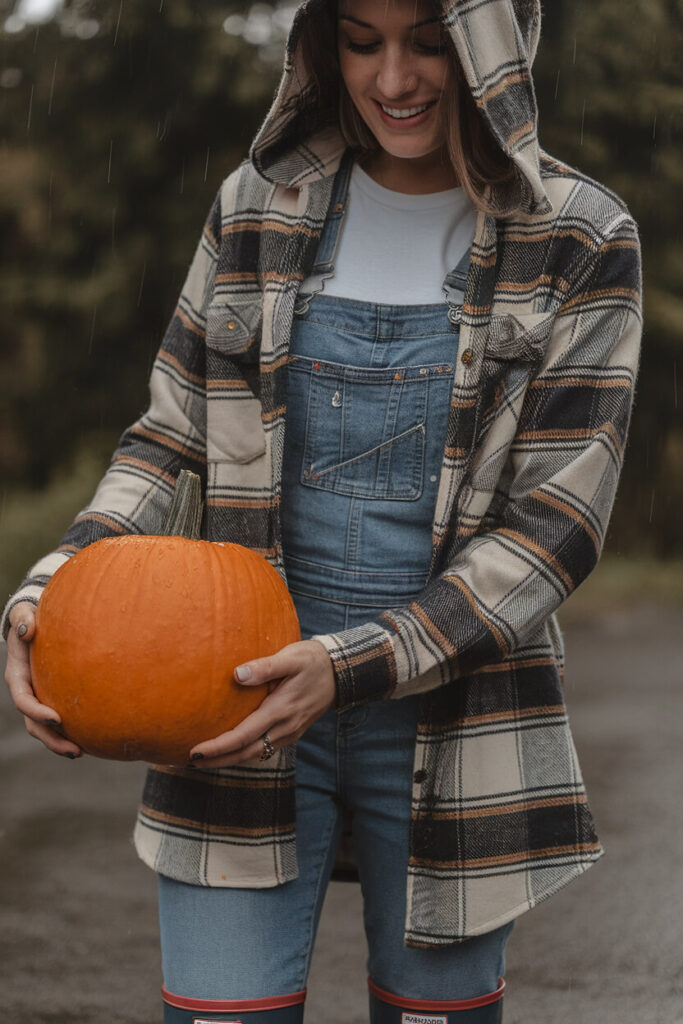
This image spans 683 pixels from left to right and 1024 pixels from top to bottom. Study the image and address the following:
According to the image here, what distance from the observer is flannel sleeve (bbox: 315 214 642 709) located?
2.18m

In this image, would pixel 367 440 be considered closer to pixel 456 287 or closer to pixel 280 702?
pixel 456 287

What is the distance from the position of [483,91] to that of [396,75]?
135 millimetres

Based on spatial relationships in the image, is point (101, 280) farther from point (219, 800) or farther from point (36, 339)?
point (219, 800)

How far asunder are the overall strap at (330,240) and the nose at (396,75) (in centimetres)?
24

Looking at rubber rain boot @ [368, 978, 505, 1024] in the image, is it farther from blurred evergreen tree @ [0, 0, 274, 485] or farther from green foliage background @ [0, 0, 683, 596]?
blurred evergreen tree @ [0, 0, 274, 485]

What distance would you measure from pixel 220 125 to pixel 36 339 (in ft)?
4.94

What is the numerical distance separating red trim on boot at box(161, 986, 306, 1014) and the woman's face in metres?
1.33

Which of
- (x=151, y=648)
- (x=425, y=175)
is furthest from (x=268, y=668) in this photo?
(x=425, y=175)

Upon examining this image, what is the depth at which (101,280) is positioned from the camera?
788cm

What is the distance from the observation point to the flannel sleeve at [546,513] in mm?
2180

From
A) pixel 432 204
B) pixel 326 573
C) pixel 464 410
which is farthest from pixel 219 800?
pixel 432 204

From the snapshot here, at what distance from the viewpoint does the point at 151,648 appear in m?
2.12

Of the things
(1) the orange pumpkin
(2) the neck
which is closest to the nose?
(2) the neck

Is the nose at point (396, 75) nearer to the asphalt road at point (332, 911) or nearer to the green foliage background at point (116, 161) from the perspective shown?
the asphalt road at point (332, 911)
